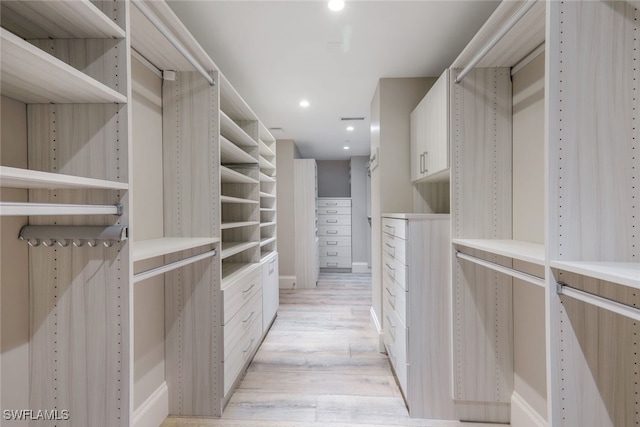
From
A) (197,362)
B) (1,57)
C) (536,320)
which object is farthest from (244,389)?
(1,57)

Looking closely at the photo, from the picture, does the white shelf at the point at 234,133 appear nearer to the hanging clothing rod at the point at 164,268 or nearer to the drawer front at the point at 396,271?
the hanging clothing rod at the point at 164,268

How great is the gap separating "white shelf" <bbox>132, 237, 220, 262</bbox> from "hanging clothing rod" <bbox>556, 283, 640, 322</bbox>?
4.66 ft

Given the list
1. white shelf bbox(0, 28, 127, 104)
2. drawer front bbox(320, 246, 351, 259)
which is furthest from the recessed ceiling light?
drawer front bbox(320, 246, 351, 259)

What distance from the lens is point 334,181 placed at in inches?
261

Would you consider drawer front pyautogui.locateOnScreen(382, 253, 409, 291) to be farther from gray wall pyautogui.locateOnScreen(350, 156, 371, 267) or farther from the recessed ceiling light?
gray wall pyautogui.locateOnScreen(350, 156, 371, 267)

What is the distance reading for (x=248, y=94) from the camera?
2969mm

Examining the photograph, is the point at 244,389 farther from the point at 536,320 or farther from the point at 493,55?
the point at 493,55

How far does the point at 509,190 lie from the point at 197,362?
218 centimetres

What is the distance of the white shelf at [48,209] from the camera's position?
0.62m

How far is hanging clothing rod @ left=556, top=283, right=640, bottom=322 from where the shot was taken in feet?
2.28

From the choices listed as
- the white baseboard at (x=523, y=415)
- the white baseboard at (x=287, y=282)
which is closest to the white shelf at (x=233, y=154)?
the white baseboard at (x=523, y=415)

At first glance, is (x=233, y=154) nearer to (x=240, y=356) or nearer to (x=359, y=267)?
(x=240, y=356)

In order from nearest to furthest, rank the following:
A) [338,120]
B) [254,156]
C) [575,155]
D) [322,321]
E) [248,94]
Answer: [575,155] < [254,156] < [248,94] < [322,321] < [338,120]

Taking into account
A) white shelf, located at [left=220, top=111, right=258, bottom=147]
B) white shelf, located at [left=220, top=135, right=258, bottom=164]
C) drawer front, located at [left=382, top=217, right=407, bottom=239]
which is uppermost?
white shelf, located at [left=220, top=111, right=258, bottom=147]
